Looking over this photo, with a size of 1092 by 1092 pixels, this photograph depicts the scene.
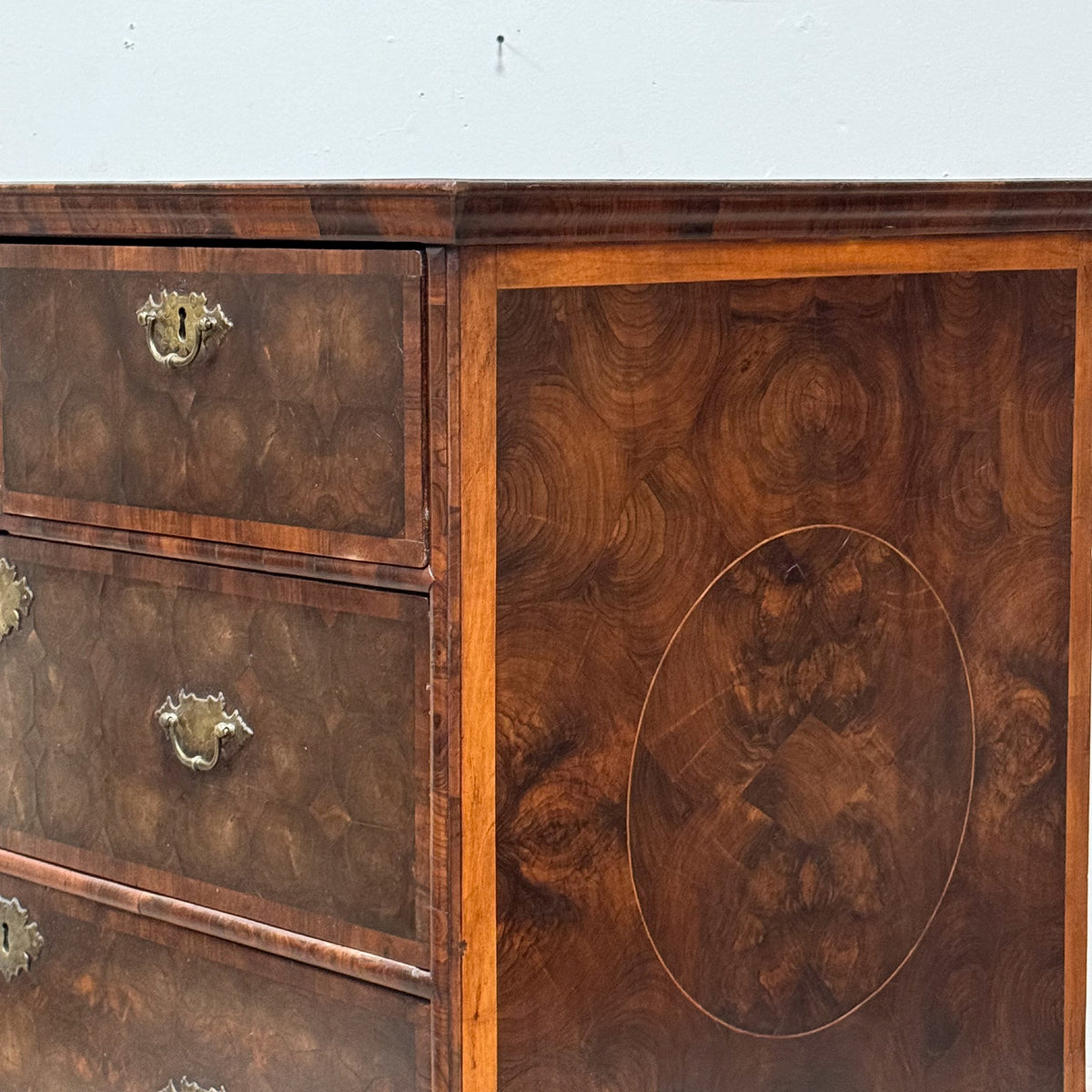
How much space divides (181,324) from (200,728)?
30 cm

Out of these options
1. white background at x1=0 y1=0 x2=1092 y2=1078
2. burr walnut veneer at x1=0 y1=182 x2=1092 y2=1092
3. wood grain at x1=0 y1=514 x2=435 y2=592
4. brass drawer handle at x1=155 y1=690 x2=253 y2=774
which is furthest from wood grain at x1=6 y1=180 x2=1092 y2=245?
white background at x1=0 y1=0 x2=1092 y2=1078

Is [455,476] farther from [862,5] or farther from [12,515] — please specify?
[862,5]

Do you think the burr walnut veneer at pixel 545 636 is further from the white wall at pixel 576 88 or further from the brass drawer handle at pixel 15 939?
the white wall at pixel 576 88

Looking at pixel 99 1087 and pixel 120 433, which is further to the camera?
pixel 99 1087

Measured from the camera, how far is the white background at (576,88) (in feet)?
6.39

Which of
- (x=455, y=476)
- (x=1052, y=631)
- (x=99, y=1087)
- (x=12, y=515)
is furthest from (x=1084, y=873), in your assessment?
(x=12, y=515)

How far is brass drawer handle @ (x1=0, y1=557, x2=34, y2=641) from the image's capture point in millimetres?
1521

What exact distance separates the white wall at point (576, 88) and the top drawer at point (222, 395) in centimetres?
82

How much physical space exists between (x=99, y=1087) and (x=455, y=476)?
68 cm

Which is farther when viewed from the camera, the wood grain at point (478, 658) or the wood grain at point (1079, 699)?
the wood grain at point (1079, 699)

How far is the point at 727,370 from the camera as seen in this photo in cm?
134

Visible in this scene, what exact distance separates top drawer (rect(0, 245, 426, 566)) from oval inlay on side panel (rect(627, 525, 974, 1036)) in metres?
0.28

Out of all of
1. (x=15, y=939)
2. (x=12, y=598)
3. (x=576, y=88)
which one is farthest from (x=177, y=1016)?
(x=576, y=88)

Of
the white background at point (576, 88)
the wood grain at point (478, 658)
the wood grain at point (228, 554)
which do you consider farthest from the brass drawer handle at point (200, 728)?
the white background at point (576, 88)
